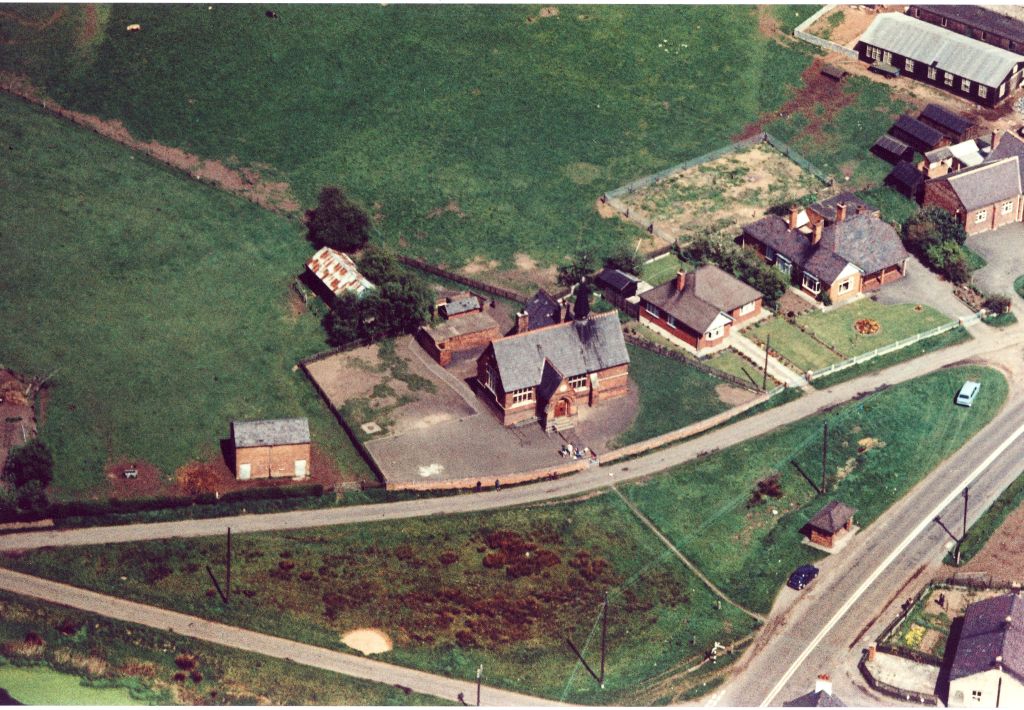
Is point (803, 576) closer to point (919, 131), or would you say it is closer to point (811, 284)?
point (811, 284)

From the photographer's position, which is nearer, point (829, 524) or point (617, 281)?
point (829, 524)

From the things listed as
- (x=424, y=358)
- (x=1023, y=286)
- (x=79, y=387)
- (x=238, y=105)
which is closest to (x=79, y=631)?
(x=79, y=387)

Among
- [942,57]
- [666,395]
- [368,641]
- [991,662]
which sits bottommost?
[368,641]

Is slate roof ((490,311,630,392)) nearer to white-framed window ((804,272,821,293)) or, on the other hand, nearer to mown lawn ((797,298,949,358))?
mown lawn ((797,298,949,358))

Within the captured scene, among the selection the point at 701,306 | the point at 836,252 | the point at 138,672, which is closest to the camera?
the point at 138,672

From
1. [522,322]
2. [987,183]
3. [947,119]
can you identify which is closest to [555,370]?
[522,322]

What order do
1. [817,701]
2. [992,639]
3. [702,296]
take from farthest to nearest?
[702,296], [992,639], [817,701]

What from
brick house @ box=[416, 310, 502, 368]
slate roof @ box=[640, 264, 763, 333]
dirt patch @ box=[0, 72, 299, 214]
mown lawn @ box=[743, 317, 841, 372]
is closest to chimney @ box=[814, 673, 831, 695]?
mown lawn @ box=[743, 317, 841, 372]
